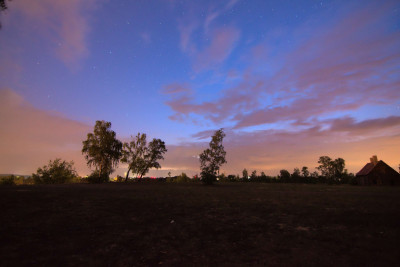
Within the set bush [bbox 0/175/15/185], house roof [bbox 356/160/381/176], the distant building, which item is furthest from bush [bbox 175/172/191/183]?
house roof [bbox 356/160/381/176]

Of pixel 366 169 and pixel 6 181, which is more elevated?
pixel 366 169

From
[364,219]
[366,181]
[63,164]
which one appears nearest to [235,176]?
[366,181]

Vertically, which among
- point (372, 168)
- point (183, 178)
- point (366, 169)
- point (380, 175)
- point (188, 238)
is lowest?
point (188, 238)

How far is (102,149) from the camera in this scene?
4594 cm

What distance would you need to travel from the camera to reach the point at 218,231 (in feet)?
A: 22.7

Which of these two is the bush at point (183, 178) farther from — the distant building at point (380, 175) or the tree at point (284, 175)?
the distant building at point (380, 175)

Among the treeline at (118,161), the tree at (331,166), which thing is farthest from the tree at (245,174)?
the tree at (331,166)

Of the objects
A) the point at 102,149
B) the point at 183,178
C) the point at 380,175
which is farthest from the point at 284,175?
the point at 102,149

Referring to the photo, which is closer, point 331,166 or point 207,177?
point 207,177

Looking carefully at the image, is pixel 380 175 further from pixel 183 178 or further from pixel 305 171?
pixel 183 178

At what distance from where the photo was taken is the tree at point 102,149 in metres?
45.6

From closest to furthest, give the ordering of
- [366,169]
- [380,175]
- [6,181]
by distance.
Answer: [6,181], [380,175], [366,169]

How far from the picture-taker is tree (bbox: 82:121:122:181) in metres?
45.6

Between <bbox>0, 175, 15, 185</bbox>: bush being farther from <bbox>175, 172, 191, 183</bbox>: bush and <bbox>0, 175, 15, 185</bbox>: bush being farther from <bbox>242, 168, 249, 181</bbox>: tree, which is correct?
<bbox>242, 168, 249, 181</bbox>: tree
